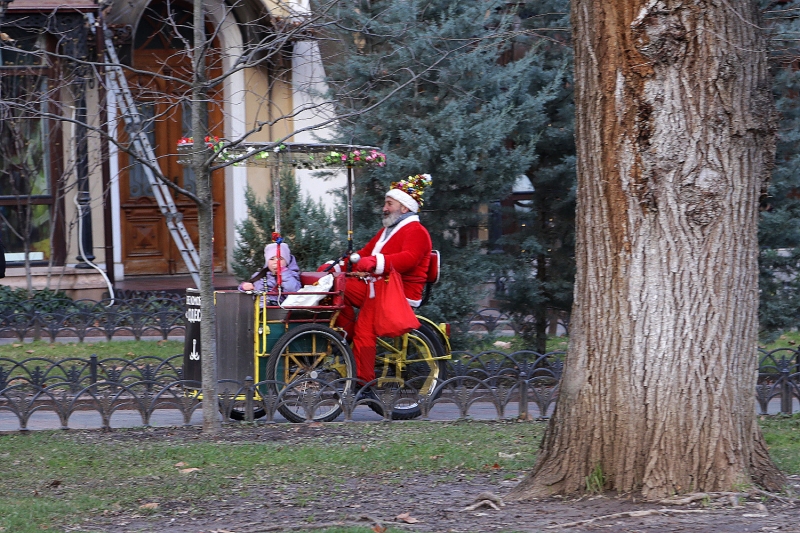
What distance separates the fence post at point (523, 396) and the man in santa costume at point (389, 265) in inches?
42.6

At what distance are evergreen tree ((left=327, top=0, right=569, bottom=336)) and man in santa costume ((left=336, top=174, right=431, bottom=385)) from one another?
115 centimetres

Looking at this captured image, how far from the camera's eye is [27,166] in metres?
13.7

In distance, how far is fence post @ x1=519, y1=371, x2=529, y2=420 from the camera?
8.16 m

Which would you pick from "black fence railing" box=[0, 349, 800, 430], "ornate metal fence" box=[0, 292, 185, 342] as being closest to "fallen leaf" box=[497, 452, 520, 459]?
"black fence railing" box=[0, 349, 800, 430]

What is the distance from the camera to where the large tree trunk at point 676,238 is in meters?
5.33

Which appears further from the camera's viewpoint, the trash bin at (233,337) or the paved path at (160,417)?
the trash bin at (233,337)

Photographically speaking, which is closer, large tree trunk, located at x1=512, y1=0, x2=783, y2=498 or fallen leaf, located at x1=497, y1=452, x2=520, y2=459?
large tree trunk, located at x1=512, y1=0, x2=783, y2=498

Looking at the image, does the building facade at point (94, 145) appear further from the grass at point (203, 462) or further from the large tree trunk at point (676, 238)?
the large tree trunk at point (676, 238)

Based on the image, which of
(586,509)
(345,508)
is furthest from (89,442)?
(586,509)

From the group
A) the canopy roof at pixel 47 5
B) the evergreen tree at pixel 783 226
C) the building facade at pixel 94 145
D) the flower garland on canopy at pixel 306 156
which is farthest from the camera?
the building facade at pixel 94 145

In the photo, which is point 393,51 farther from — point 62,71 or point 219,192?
point 219,192

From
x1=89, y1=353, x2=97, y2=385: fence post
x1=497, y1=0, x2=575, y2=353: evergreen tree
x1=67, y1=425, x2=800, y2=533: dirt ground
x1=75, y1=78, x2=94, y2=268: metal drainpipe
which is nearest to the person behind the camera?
x1=67, y1=425, x2=800, y2=533: dirt ground

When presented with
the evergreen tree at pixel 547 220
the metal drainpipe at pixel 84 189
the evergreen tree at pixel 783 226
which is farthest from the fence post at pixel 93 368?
the evergreen tree at pixel 783 226

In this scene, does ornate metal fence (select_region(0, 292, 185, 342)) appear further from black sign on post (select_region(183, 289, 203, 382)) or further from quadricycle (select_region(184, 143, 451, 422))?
quadricycle (select_region(184, 143, 451, 422))
